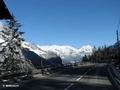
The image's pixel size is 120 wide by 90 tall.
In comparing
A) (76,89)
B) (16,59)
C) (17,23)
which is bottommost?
(76,89)

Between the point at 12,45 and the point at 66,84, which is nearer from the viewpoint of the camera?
the point at 66,84

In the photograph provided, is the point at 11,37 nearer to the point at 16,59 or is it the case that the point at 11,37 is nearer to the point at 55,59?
the point at 16,59

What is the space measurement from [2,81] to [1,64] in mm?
22482

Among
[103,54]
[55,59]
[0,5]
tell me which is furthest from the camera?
[103,54]

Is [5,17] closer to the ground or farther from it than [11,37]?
closer to the ground

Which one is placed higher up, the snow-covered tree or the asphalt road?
the snow-covered tree

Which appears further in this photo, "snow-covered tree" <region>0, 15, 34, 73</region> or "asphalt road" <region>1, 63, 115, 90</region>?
"snow-covered tree" <region>0, 15, 34, 73</region>

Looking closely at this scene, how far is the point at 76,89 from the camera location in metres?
13.7

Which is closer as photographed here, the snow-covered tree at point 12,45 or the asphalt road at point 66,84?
the asphalt road at point 66,84

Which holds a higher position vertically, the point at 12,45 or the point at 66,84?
the point at 12,45

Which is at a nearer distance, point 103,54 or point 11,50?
point 11,50

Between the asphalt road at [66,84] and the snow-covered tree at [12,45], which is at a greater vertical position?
the snow-covered tree at [12,45]

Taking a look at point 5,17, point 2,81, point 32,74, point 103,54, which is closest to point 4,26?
point 32,74

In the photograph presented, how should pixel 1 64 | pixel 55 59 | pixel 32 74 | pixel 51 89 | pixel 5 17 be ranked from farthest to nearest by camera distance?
pixel 55 59 < pixel 1 64 < pixel 32 74 < pixel 51 89 < pixel 5 17
